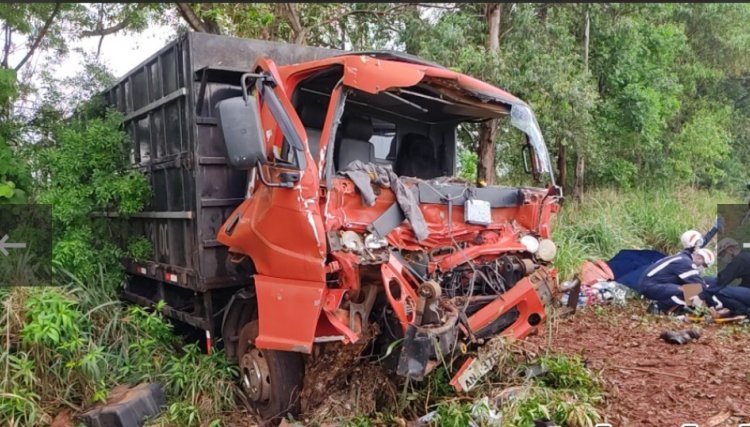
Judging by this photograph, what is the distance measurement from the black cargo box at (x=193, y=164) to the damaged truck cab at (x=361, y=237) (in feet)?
1.13

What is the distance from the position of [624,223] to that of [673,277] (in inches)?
158

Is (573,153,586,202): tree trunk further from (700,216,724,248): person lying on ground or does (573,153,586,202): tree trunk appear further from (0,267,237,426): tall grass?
(0,267,237,426): tall grass

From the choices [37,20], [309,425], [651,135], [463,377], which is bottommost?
[309,425]

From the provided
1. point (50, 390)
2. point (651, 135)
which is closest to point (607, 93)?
point (651, 135)

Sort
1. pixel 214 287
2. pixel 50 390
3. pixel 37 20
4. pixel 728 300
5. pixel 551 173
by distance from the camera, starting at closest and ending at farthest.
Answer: pixel 50 390 < pixel 214 287 < pixel 551 173 < pixel 728 300 < pixel 37 20

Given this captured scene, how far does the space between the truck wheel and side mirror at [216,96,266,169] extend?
1.32 m

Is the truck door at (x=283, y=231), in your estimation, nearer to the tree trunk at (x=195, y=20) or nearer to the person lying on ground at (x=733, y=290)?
the person lying on ground at (x=733, y=290)

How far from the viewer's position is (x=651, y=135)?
14484mm

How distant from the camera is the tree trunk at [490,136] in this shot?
780 centimetres

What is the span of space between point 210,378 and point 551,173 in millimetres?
3227

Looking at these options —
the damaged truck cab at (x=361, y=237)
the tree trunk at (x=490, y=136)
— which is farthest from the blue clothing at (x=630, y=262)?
the damaged truck cab at (x=361, y=237)

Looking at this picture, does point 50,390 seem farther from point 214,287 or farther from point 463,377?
point 463,377

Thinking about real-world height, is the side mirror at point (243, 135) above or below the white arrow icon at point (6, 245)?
above

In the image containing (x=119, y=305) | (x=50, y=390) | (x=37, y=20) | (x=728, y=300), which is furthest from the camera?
(x=37, y=20)
